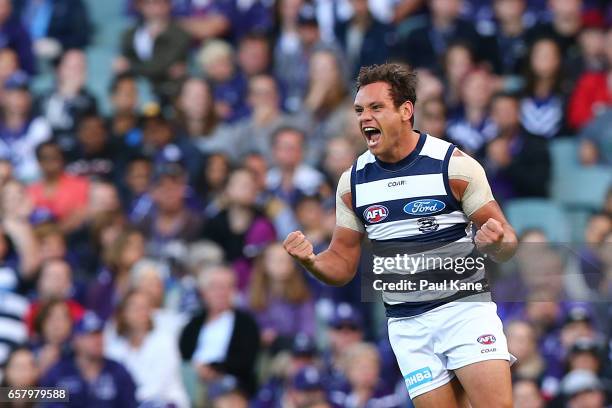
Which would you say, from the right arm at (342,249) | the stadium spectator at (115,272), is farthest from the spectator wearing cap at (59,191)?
the right arm at (342,249)

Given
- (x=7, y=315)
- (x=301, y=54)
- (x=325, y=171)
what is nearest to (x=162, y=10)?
(x=301, y=54)

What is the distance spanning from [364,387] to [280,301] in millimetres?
1248

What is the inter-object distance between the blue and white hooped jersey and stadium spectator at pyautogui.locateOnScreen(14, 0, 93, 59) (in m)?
8.59

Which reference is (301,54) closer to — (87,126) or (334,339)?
(87,126)

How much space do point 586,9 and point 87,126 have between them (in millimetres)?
4992

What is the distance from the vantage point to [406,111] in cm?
713

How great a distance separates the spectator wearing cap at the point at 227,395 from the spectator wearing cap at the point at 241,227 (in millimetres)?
1202

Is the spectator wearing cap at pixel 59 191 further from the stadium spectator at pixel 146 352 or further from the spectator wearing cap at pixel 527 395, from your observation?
the spectator wearing cap at pixel 527 395

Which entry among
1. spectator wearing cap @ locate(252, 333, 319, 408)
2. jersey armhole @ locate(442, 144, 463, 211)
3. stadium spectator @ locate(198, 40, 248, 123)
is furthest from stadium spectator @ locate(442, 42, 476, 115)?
jersey armhole @ locate(442, 144, 463, 211)

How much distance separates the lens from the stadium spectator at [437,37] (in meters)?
13.3

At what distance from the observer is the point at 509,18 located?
44.0 feet

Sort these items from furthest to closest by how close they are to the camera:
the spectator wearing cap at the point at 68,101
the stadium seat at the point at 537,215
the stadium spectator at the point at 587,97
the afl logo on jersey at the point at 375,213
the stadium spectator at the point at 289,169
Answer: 1. the spectator wearing cap at the point at 68,101
2. the stadium spectator at the point at 587,97
3. the stadium spectator at the point at 289,169
4. the stadium seat at the point at 537,215
5. the afl logo on jersey at the point at 375,213

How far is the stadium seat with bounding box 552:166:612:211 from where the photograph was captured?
1206 cm

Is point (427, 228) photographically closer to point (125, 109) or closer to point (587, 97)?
point (587, 97)
